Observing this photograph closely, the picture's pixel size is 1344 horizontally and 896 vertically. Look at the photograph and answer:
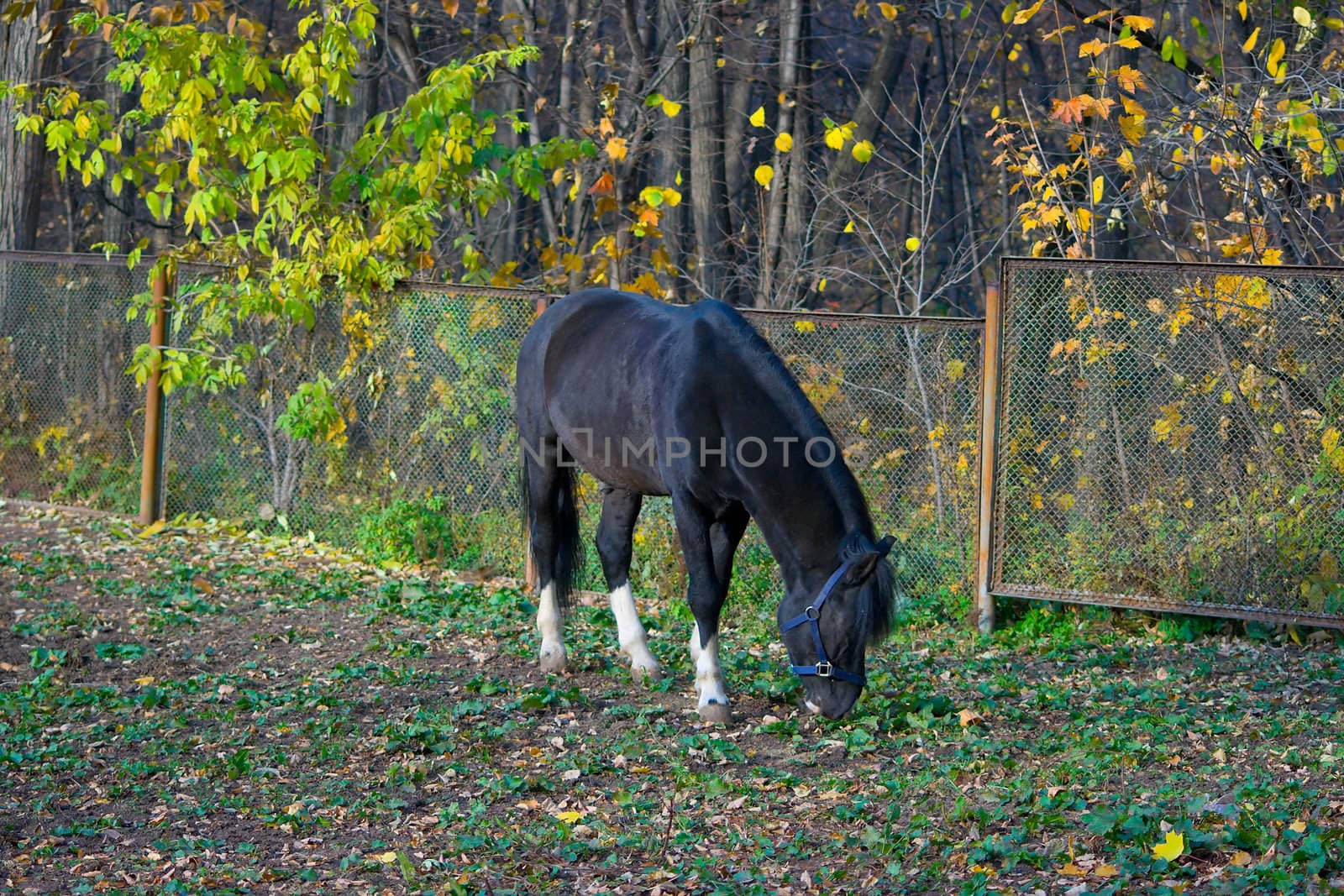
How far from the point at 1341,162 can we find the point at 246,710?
247 inches

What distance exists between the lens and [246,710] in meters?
5.58

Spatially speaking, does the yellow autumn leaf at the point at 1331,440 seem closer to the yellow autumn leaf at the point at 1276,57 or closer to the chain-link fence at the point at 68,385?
the yellow autumn leaf at the point at 1276,57

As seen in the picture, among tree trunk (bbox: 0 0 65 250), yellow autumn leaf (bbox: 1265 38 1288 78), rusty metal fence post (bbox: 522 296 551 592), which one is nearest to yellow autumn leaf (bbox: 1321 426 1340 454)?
yellow autumn leaf (bbox: 1265 38 1288 78)

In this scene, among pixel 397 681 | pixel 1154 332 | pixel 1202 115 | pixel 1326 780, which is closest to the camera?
pixel 1326 780

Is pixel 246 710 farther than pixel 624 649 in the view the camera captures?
No

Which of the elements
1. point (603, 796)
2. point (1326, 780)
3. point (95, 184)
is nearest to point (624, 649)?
point (603, 796)

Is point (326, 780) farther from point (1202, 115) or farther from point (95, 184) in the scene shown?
point (95, 184)

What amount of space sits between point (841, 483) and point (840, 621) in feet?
1.75

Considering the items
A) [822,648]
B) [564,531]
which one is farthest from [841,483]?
[564,531]

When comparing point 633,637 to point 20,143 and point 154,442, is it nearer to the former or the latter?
point 154,442

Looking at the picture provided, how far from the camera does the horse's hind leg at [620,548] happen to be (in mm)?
6223

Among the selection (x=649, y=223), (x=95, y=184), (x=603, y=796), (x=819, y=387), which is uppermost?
(x=95, y=184)

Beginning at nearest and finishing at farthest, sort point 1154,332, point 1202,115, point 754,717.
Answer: point 754,717 → point 1154,332 → point 1202,115

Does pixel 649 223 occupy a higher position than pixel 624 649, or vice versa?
pixel 649 223
